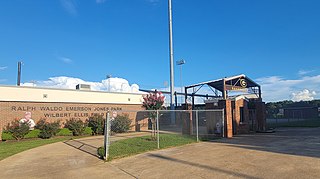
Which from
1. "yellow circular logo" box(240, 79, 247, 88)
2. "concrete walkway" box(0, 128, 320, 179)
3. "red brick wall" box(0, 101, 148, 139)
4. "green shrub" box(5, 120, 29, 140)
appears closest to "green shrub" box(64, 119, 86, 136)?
"red brick wall" box(0, 101, 148, 139)

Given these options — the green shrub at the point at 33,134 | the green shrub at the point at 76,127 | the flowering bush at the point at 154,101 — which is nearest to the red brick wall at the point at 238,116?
the flowering bush at the point at 154,101

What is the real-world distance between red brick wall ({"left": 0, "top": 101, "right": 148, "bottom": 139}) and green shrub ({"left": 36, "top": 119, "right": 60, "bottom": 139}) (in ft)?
3.24

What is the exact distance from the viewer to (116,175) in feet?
25.4

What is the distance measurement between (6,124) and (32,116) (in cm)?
186

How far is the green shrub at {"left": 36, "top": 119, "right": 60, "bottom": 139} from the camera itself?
19.0 m

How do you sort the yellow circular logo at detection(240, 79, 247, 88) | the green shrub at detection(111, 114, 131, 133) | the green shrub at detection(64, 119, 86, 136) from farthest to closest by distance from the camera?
1. the green shrub at detection(111, 114, 131, 133)
2. the yellow circular logo at detection(240, 79, 247, 88)
3. the green shrub at detection(64, 119, 86, 136)

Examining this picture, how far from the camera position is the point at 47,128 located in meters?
19.1

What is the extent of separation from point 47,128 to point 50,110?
92.4 inches

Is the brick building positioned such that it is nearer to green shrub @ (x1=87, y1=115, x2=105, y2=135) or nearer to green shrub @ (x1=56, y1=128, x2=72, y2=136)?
green shrub @ (x1=87, y1=115, x2=105, y2=135)

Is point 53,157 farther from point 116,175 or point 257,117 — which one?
point 257,117

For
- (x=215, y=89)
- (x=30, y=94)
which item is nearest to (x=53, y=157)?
(x=30, y=94)

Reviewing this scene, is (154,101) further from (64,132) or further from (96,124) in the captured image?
(64,132)

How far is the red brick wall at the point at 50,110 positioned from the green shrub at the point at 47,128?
3.24 ft

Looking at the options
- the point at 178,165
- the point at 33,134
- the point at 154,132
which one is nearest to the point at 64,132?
the point at 33,134
